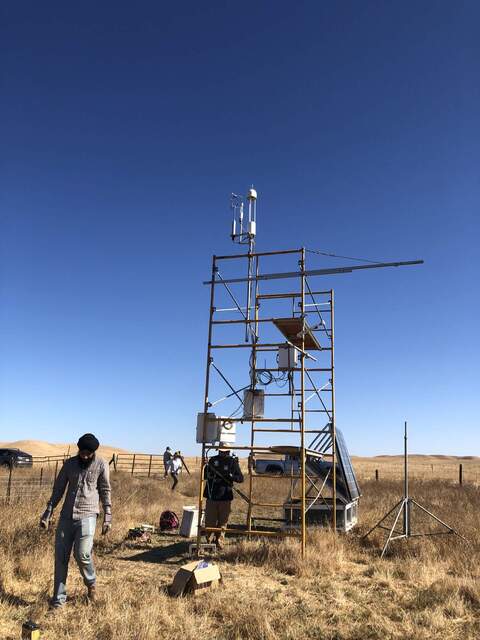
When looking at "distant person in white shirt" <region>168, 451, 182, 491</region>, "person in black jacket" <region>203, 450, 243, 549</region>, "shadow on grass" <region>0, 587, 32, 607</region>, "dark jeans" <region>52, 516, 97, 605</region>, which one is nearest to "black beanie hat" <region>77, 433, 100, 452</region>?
"dark jeans" <region>52, 516, 97, 605</region>

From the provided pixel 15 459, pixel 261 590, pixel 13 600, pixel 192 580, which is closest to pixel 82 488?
pixel 13 600

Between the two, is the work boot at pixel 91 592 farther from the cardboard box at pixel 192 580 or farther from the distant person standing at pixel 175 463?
the distant person standing at pixel 175 463

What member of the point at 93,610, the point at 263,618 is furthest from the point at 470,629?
the point at 93,610

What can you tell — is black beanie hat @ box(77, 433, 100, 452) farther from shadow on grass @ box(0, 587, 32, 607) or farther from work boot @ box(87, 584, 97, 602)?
shadow on grass @ box(0, 587, 32, 607)

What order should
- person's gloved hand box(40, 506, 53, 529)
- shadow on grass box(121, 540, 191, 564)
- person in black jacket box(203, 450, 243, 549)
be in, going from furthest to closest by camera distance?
person in black jacket box(203, 450, 243, 549), shadow on grass box(121, 540, 191, 564), person's gloved hand box(40, 506, 53, 529)

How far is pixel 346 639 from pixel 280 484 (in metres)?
16.3

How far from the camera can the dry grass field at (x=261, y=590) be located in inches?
214

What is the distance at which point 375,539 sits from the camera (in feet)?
32.1

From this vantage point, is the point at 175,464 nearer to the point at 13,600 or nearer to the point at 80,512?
the point at 13,600

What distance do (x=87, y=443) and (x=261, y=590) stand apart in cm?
278

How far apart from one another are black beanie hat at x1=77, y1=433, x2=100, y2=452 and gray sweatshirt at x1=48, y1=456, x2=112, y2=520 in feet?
0.75

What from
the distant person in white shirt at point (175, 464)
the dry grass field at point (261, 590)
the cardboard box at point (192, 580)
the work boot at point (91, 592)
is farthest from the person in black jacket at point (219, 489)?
the distant person in white shirt at point (175, 464)

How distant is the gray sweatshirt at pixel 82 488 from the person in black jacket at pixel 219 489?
3485 millimetres

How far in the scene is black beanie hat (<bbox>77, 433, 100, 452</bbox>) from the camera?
20.1ft
